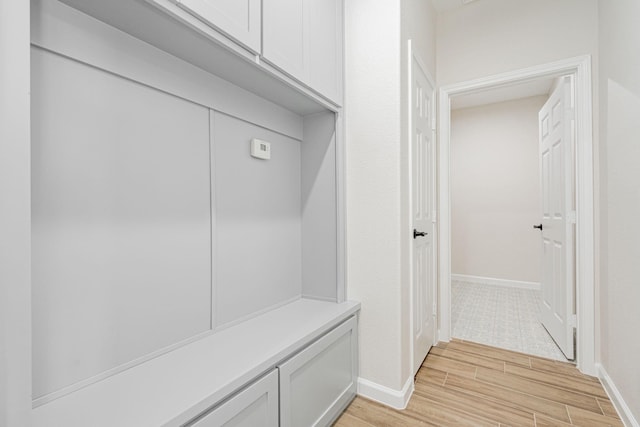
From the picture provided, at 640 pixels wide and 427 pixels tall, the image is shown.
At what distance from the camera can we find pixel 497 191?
446 cm

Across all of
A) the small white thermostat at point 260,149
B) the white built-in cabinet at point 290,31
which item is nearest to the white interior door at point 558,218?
the white built-in cabinet at point 290,31

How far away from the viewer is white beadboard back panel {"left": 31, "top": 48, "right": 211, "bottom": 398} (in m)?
0.91

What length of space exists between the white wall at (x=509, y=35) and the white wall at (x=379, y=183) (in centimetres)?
90

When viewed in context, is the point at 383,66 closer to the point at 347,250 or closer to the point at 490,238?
the point at 347,250

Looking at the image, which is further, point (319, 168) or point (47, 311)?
point (319, 168)

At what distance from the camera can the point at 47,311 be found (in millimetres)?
905

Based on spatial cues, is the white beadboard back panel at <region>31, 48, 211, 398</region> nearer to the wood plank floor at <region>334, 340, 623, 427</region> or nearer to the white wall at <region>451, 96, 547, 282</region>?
the wood plank floor at <region>334, 340, 623, 427</region>

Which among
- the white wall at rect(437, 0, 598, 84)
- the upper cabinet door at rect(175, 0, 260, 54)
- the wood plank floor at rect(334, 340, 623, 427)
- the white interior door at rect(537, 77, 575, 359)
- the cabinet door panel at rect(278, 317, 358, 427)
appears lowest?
the wood plank floor at rect(334, 340, 623, 427)

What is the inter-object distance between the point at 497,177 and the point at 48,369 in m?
5.05

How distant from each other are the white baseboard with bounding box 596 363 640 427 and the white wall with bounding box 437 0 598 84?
2162 mm

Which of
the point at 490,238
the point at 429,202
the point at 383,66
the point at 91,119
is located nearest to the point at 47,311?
the point at 91,119

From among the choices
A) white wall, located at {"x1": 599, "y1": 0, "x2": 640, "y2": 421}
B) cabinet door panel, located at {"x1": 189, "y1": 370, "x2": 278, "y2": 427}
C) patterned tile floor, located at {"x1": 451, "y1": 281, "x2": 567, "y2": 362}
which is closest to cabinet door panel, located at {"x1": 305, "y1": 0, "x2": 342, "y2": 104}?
cabinet door panel, located at {"x1": 189, "y1": 370, "x2": 278, "y2": 427}

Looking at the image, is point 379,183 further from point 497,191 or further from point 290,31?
point 497,191

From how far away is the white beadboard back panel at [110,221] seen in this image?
91 centimetres
